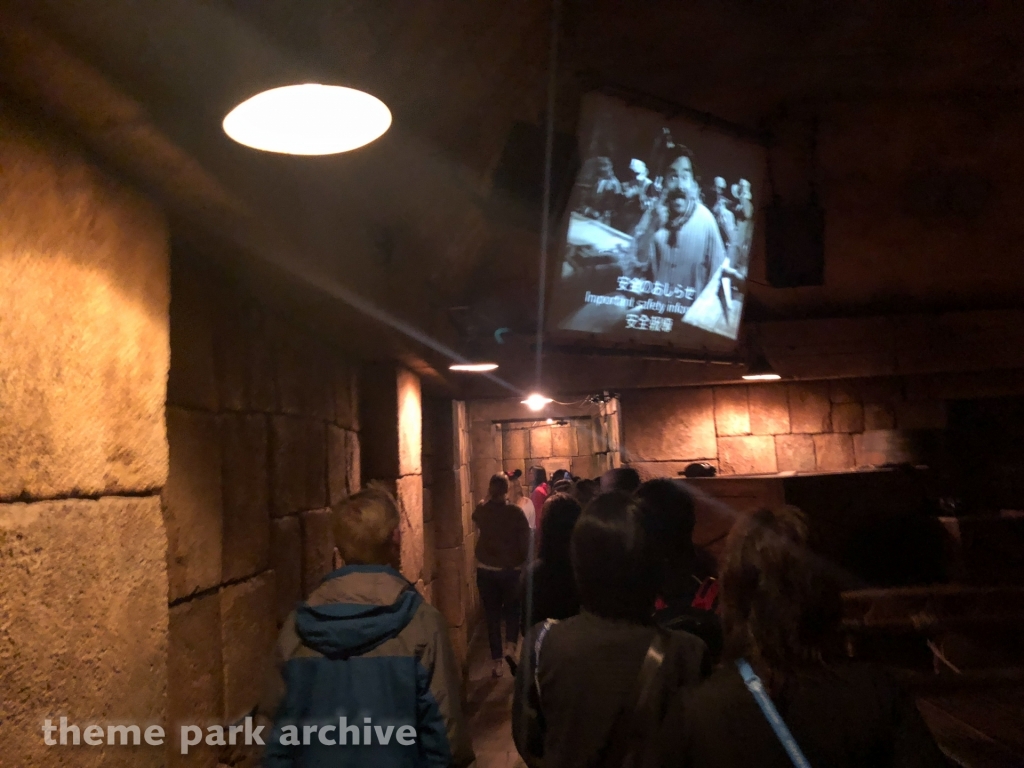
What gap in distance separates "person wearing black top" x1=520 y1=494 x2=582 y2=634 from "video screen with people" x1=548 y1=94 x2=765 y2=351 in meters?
1.19

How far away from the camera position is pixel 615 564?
1676 mm

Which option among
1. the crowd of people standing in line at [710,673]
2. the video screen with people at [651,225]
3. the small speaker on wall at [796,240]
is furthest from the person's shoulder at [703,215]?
the crowd of people standing in line at [710,673]

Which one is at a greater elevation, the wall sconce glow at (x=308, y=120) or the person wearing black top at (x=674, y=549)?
the wall sconce glow at (x=308, y=120)

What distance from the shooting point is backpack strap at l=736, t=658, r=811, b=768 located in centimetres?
119

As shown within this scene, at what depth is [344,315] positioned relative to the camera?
8.99 ft

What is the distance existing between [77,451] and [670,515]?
67.4 inches

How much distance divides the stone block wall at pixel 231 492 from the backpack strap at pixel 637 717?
851 mm

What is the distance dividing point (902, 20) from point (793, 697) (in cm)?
375

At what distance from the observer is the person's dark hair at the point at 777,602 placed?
1.29m

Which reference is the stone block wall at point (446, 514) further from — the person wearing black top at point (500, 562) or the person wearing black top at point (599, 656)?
the person wearing black top at point (599, 656)

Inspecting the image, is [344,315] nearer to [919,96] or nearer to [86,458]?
[86,458]

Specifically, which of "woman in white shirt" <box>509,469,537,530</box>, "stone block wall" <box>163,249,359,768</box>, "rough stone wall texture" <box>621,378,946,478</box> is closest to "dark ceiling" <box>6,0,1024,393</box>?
"stone block wall" <box>163,249,359,768</box>

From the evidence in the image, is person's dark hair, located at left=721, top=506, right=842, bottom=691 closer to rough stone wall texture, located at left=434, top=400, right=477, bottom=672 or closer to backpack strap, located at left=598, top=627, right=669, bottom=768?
backpack strap, located at left=598, top=627, right=669, bottom=768

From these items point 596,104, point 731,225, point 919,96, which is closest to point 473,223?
point 596,104
